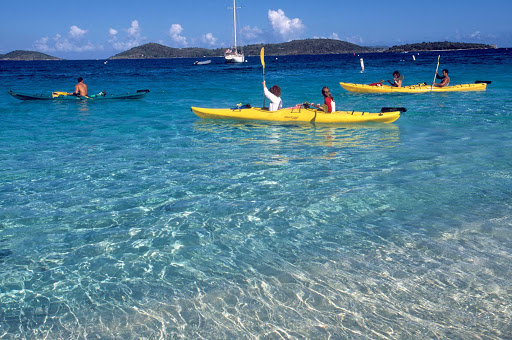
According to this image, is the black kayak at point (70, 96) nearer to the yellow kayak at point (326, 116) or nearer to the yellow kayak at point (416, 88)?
the yellow kayak at point (326, 116)

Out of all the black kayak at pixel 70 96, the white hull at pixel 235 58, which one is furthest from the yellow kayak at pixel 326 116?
the white hull at pixel 235 58

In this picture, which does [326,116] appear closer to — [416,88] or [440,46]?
[416,88]

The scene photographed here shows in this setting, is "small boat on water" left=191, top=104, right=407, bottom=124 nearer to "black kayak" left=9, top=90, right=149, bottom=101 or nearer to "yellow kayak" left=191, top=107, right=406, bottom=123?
"yellow kayak" left=191, top=107, right=406, bottom=123

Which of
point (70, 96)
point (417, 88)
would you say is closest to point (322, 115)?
point (417, 88)

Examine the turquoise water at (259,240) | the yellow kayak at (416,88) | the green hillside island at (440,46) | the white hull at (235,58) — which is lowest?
the turquoise water at (259,240)

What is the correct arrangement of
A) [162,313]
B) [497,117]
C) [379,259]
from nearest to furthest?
[162,313] → [379,259] → [497,117]

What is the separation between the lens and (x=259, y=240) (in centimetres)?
547

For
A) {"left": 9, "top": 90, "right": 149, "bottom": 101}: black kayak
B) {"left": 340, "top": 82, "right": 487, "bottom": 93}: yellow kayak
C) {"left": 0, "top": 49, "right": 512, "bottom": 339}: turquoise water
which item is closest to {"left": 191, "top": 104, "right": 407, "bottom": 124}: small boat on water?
{"left": 0, "top": 49, "right": 512, "bottom": 339}: turquoise water

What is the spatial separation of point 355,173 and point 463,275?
400 cm

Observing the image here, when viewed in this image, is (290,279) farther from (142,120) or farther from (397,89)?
(397,89)

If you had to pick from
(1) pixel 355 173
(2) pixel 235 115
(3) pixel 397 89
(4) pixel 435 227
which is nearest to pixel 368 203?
(4) pixel 435 227

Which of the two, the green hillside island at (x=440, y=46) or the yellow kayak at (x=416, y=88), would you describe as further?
the green hillside island at (x=440, y=46)

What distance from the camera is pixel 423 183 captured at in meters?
7.56

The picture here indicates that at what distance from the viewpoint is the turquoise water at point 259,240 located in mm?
3916
